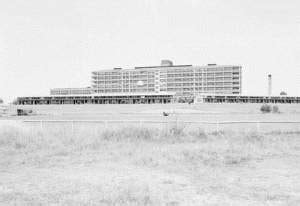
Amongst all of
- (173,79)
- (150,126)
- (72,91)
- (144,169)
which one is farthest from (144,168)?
(72,91)

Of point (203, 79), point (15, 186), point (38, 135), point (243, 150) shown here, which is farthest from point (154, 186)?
point (203, 79)

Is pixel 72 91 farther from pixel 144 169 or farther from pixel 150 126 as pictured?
pixel 144 169

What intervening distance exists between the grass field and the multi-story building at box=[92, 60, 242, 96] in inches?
4739

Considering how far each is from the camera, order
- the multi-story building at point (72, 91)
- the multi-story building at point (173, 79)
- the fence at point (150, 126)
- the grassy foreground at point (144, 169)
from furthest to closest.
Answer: the multi-story building at point (72, 91) → the multi-story building at point (173, 79) → the fence at point (150, 126) → the grassy foreground at point (144, 169)

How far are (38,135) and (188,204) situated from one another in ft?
43.1

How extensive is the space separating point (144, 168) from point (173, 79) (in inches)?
5548

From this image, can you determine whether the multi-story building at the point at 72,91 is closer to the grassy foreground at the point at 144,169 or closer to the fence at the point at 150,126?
the fence at the point at 150,126

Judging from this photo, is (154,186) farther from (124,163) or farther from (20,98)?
(20,98)

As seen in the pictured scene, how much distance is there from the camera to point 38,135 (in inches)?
710

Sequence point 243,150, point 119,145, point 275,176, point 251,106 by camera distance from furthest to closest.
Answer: point 251,106
point 119,145
point 243,150
point 275,176

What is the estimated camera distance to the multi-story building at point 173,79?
14225 cm

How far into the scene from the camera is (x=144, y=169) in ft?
34.2

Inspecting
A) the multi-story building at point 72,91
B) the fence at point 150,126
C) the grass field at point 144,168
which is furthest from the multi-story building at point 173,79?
the grass field at point 144,168

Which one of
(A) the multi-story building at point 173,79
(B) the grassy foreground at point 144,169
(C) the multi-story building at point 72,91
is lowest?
(B) the grassy foreground at point 144,169
